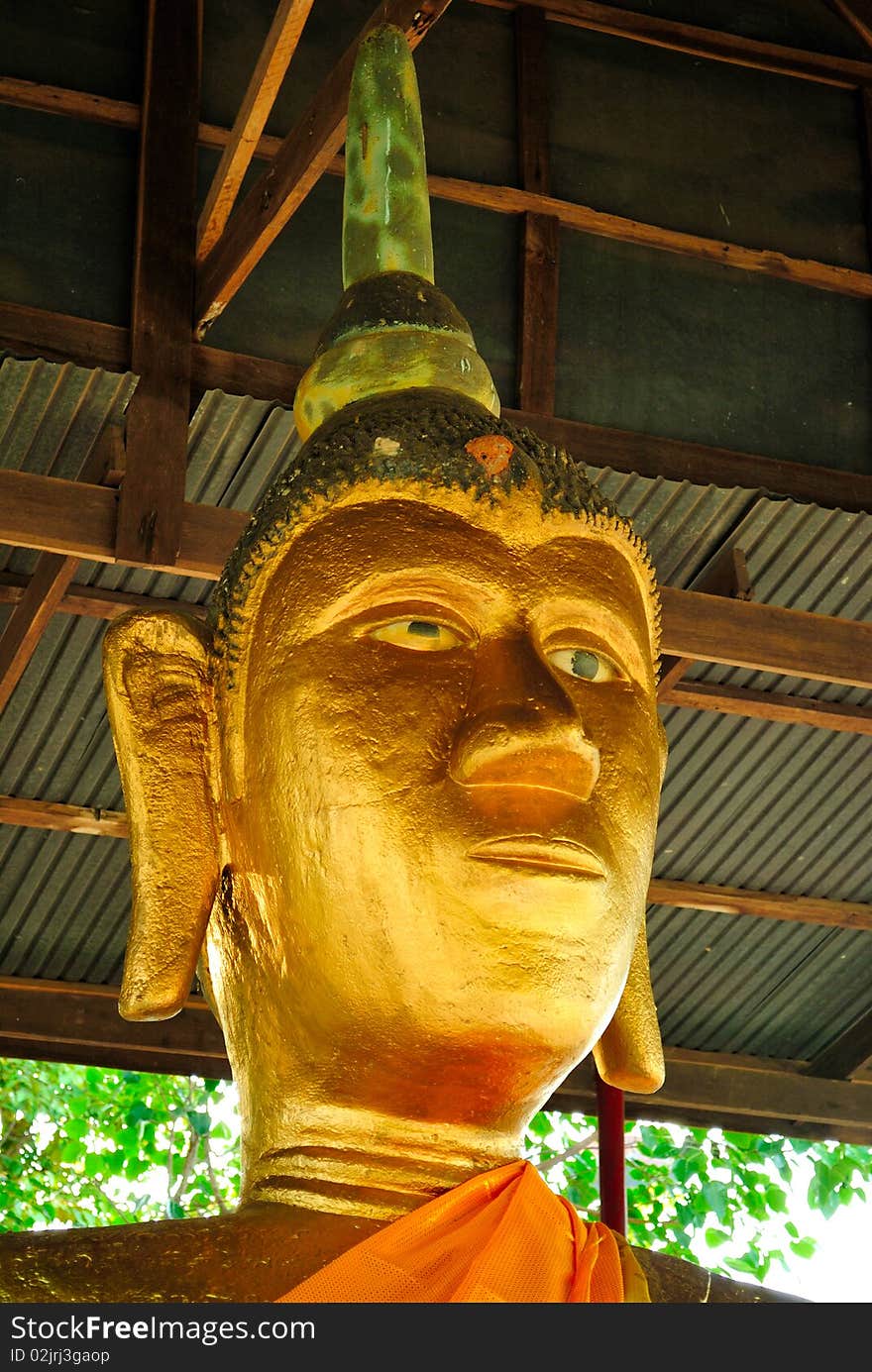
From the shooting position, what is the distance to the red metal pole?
680cm

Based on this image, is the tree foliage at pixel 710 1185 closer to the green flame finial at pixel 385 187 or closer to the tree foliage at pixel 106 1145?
the tree foliage at pixel 106 1145

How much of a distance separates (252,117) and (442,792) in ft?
11.3

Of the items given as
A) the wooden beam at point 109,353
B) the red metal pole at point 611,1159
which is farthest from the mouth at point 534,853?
the red metal pole at point 611,1159

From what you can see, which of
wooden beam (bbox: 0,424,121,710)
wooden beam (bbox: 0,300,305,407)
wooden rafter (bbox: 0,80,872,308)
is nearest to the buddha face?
wooden beam (bbox: 0,300,305,407)

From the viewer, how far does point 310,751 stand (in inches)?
93.7

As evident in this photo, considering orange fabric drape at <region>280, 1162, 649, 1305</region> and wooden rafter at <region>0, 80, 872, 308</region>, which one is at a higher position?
wooden rafter at <region>0, 80, 872, 308</region>

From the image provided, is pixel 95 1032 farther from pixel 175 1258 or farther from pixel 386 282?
pixel 175 1258

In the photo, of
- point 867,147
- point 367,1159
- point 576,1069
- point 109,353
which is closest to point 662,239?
point 867,147

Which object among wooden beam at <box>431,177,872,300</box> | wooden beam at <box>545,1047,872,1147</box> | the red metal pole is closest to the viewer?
wooden beam at <box>431,177,872,300</box>

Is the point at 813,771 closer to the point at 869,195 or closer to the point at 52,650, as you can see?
the point at 869,195

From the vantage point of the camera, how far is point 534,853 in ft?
7.34

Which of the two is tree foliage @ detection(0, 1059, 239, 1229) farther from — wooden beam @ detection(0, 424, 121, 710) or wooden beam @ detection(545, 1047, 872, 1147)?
wooden beam @ detection(0, 424, 121, 710)

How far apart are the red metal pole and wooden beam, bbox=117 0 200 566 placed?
261cm

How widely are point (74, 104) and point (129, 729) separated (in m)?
3.90
